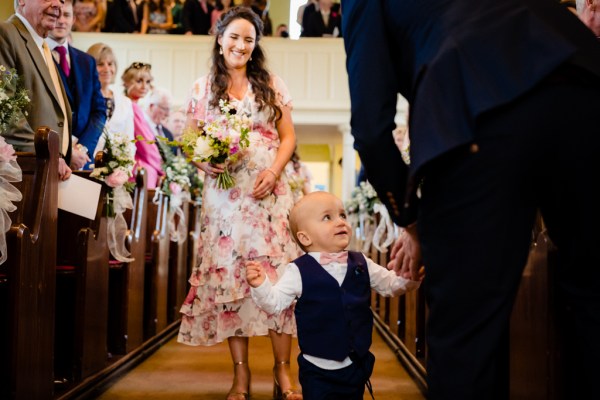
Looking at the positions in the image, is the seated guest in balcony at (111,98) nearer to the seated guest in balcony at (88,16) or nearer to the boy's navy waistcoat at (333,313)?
the boy's navy waistcoat at (333,313)

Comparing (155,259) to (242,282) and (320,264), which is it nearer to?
(242,282)

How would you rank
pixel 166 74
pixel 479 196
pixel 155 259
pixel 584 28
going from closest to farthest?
pixel 479 196 → pixel 584 28 → pixel 155 259 → pixel 166 74

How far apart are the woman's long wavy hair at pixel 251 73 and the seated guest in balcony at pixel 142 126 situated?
3.19 metres

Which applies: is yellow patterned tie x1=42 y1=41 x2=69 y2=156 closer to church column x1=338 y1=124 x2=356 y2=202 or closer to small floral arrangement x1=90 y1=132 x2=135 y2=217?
small floral arrangement x1=90 y1=132 x2=135 y2=217

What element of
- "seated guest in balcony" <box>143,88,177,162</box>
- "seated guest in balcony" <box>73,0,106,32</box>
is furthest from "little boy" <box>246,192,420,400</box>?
"seated guest in balcony" <box>73,0,106,32</box>

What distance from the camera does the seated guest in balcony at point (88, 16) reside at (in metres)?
15.5

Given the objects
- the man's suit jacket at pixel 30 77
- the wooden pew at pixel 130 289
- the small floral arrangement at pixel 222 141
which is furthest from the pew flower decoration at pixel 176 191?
the small floral arrangement at pixel 222 141

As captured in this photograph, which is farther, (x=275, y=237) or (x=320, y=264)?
(x=275, y=237)

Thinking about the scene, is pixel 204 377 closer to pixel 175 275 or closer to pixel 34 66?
pixel 34 66

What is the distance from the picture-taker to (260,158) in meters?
3.73

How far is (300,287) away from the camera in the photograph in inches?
103

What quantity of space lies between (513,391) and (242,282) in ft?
4.64

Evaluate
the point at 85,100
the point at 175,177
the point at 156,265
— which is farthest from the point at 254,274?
the point at 175,177

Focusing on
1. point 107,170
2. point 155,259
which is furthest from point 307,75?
point 107,170
